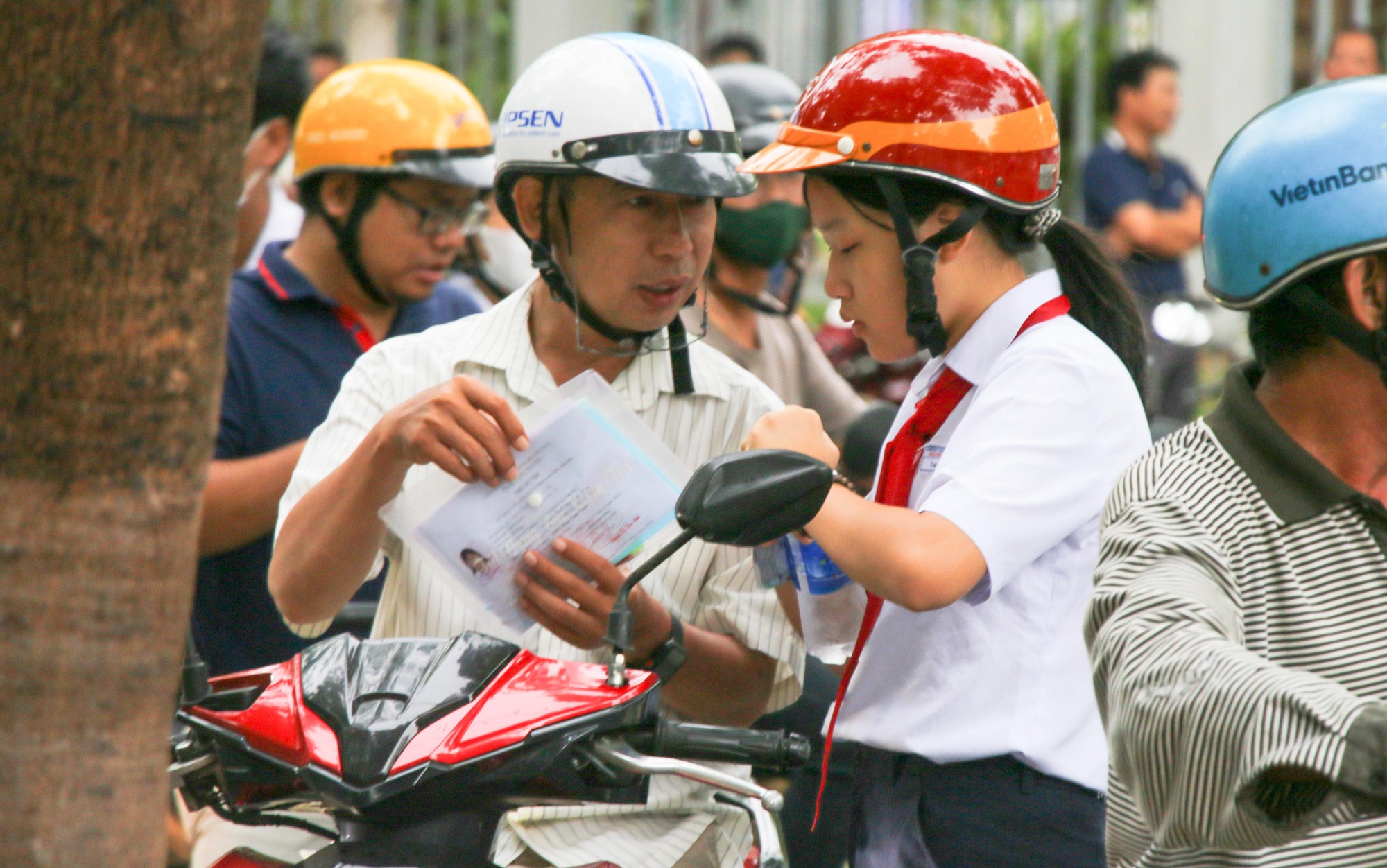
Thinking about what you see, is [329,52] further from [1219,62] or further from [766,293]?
[766,293]

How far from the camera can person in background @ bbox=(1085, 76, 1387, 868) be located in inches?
72.9

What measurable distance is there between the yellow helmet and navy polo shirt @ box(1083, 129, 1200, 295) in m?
5.78

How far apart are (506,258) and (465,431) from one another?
142 inches

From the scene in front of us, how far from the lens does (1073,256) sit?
9.40 ft

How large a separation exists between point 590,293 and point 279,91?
2.97 m

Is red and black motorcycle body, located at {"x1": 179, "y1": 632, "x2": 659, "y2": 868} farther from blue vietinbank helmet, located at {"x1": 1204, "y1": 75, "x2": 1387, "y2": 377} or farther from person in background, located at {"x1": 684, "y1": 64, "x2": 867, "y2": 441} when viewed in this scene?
person in background, located at {"x1": 684, "y1": 64, "x2": 867, "y2": 441}

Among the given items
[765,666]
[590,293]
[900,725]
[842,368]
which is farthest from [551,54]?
[842,368]

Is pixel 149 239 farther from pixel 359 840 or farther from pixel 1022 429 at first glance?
pixel 1022 429

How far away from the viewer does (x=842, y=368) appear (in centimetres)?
638

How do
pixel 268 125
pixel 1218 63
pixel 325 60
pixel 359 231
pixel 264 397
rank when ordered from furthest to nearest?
1. pixel 325 60
2. pixel 1218 63
3. pixel 268 125
4. pixel 359 231
5. pixel 264 397

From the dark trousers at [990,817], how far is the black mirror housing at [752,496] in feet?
1.99

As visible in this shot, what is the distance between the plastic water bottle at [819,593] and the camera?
2.73m

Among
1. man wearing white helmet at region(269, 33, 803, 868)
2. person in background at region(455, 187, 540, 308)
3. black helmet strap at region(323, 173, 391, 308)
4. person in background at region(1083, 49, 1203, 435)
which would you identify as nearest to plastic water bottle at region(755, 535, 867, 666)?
man wearing white helmet at region(269, 33, 803, 868)

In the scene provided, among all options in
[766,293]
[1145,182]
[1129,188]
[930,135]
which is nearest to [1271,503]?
[930,135]
